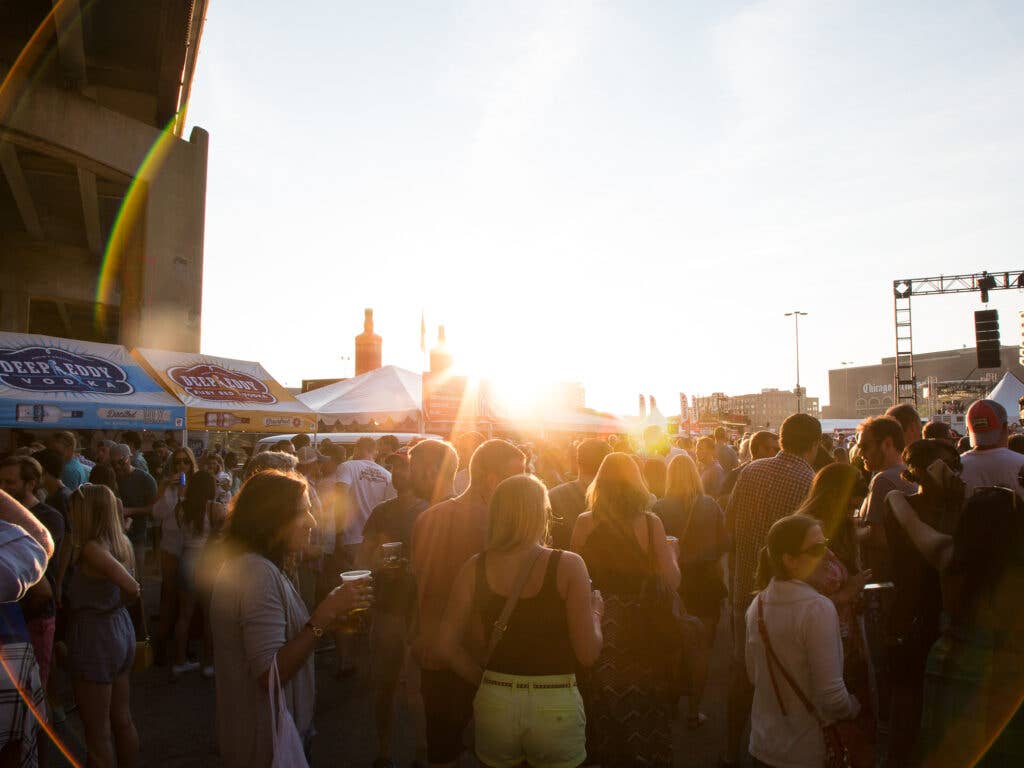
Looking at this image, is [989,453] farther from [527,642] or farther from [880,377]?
[880,377]

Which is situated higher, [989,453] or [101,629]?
[989,453]

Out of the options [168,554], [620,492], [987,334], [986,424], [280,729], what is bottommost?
[168,554]

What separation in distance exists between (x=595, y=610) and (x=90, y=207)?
1991 centimetres

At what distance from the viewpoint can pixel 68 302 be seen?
23031mm

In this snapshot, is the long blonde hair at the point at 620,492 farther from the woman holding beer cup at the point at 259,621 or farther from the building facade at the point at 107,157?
the building facade at the point at 107,157

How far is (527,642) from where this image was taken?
8.63ft

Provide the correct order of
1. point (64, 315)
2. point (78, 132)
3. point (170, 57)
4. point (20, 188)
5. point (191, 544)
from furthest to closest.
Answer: point (64, 315), point (20, 188), point (170, 57), point (78, 132), point (191, 544)

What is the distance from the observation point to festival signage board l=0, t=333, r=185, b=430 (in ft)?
34.0

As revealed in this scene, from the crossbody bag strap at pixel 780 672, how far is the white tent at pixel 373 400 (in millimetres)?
15065

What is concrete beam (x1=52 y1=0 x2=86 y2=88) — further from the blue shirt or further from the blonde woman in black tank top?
the blonde woman in black tank top

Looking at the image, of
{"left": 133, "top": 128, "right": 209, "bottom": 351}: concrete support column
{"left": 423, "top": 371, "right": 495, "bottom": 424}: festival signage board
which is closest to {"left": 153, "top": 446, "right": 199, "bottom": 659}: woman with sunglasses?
{"left": 423, "top": 371, "right": 495, "bottom": 424}: festival signage board

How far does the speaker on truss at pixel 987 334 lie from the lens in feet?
72.0

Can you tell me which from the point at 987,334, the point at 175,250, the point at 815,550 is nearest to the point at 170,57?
the point at 175,250

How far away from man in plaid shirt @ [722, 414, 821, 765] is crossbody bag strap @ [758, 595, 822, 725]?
1594 mm
